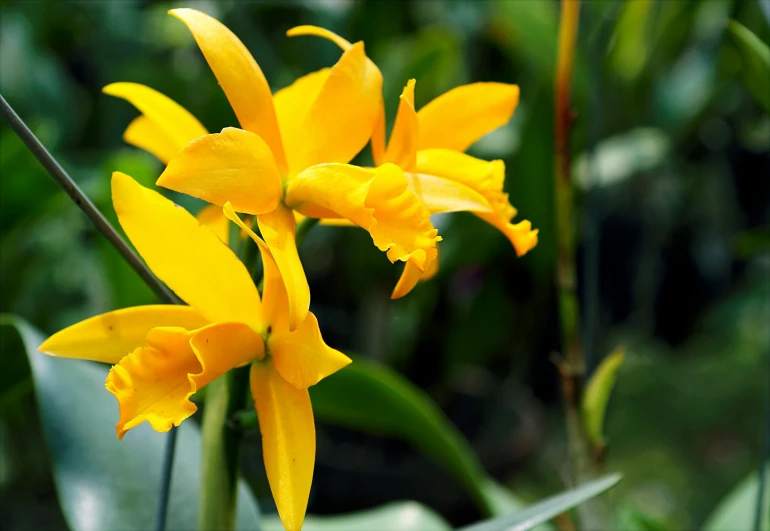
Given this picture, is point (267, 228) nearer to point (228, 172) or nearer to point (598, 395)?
point (228, 172)

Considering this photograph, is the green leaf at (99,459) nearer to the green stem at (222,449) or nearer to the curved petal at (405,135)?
the green stem at (222,449)

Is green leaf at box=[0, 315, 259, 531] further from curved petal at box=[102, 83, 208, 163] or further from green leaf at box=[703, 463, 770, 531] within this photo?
green leaf at box=[703, 463, 770, 531]

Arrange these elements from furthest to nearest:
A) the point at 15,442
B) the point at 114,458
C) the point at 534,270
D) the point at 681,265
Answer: the point at 681,265 < the point at 534,270 < the point at 15,442 < the point at 114,458

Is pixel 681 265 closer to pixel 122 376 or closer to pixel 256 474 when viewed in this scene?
pixel 256 474

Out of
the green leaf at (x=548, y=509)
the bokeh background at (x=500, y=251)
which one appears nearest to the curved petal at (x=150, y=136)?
the green leaf at (x=548, y=509)

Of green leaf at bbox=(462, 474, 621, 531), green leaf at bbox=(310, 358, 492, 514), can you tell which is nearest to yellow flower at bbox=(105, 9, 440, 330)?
green leaf at bbox=(462, 474, 621, 531)

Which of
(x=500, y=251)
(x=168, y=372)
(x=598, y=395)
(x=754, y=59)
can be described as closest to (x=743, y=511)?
(x=598, y=395)

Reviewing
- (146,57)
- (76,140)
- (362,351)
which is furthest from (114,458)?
(146,57)

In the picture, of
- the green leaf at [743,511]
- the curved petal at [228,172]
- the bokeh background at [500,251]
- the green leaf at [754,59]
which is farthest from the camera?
the bokeh background at [500,251]
